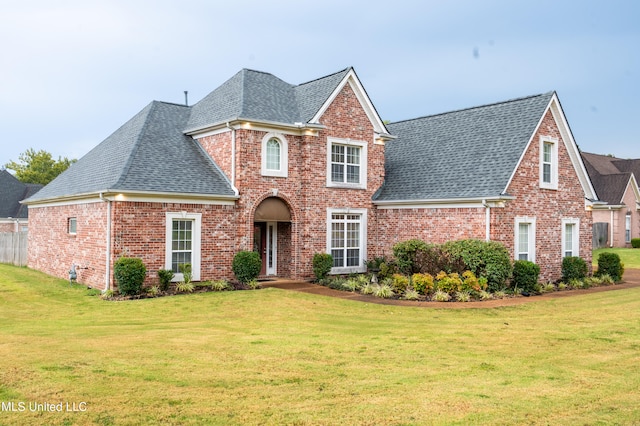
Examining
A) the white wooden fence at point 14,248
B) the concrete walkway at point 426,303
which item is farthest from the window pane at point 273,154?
the white wooden fence at point 14,248

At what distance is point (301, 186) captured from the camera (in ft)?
73.6

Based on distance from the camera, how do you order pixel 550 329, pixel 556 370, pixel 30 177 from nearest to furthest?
pixel 556 370, pixel 550 329, pixel 30 177

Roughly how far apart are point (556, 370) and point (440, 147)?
1660cm

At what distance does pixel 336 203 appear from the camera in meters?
23.2

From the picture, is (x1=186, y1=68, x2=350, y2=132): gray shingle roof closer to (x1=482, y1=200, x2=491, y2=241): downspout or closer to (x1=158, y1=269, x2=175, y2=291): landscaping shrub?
(x1=158, y1=269, x2=175, y2=291): landscaping shrub

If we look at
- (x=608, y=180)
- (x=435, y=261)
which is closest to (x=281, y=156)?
(x=435, y=261)

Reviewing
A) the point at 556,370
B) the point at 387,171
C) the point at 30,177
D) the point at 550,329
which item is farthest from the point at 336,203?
the point at 30,177

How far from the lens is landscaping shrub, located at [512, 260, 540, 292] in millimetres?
19781

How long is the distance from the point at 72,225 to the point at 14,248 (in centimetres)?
998

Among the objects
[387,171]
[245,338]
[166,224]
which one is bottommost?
[245,338]

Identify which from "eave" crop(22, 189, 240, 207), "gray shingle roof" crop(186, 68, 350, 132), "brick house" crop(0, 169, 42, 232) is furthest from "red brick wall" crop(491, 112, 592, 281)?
"brick house" crop(0, 169, 42, 232)

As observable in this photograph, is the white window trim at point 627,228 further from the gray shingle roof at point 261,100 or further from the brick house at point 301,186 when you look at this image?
the gray shingle roof at point 261,100

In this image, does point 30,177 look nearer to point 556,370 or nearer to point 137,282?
point 137,282

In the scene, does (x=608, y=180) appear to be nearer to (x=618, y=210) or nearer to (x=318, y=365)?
(x=618, y=210)
